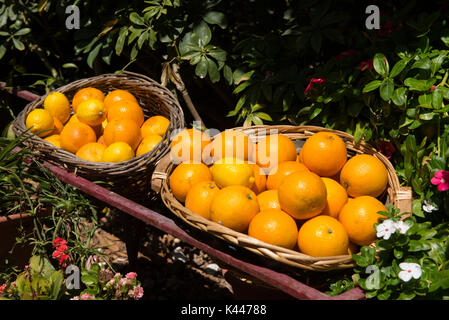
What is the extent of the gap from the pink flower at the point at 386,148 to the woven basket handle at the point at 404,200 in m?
0.23

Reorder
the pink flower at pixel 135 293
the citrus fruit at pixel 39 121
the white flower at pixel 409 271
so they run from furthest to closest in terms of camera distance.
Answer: the citrus fruit at pixel 39 121, the pink flower at pixel 135 293, the white flower at pixel 409 271

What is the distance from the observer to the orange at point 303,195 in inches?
51.0

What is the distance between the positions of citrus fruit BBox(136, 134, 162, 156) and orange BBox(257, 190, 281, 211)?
1.85 ft

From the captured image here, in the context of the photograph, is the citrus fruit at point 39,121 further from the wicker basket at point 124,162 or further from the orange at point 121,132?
the orange at point 121,132

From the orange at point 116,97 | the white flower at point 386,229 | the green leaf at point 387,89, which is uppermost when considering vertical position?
the green leaf at point 387,89

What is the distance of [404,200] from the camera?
53.3 inches

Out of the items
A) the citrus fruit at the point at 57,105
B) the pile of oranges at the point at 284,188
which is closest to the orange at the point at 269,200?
the pile of oranges at the point at 284,188

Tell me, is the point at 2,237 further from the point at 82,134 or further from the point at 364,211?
the point at 364,211

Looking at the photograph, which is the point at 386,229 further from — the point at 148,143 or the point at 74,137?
the point at 74,137

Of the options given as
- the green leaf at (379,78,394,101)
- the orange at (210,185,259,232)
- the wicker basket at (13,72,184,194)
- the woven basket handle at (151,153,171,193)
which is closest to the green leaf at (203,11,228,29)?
the wicker basket at (13,72,184,194)

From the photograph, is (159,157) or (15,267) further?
(159,157)
